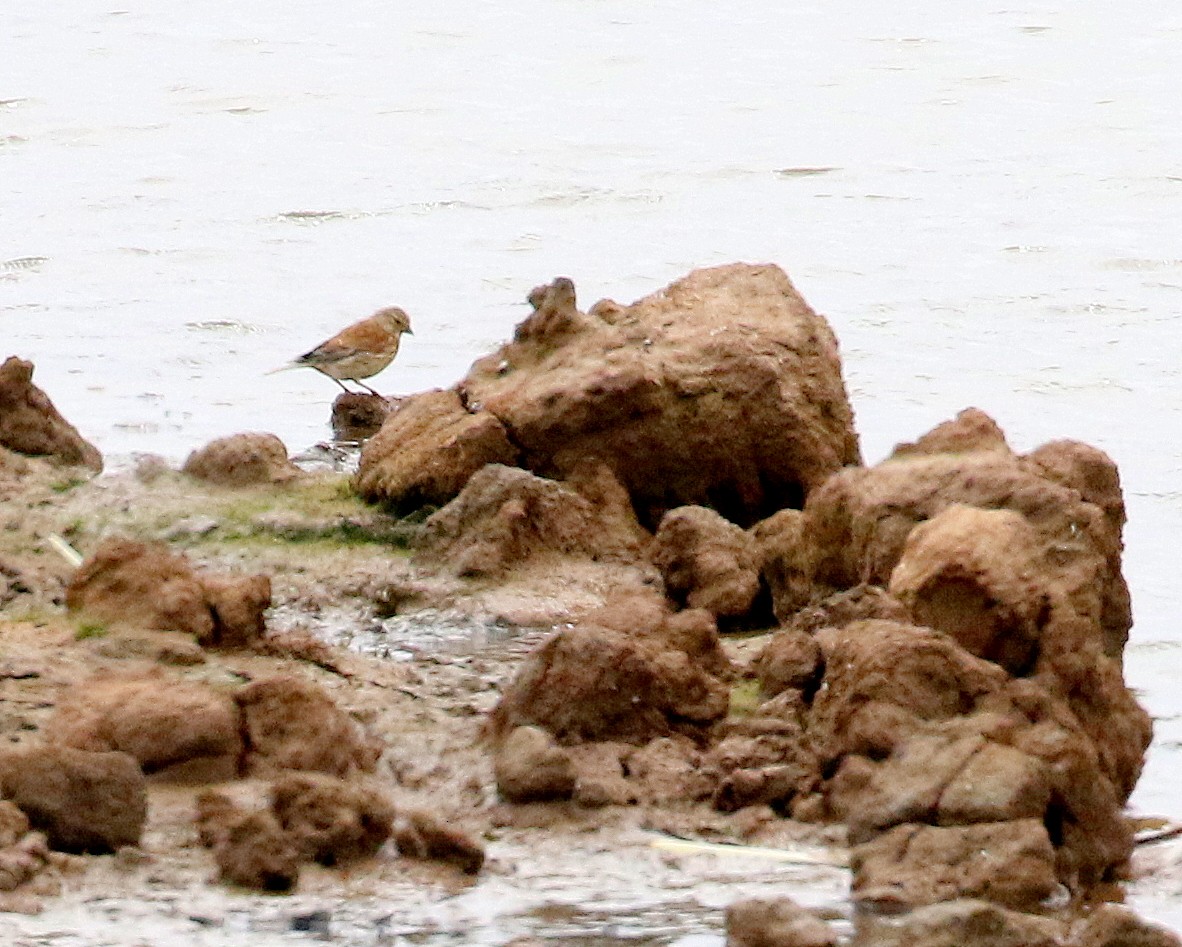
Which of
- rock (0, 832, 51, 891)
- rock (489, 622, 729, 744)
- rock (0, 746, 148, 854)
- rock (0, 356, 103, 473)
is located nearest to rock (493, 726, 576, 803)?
rock (489, 622, 729, 744)

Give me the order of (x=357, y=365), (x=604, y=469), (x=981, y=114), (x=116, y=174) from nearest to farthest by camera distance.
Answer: (x=604, y=469) < (x=357, y=365) < (x=116, y=174) < (x=981, y=114)

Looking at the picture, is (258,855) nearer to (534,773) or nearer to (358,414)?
(534,773)

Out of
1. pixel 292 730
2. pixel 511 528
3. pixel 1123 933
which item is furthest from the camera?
pixel 511 528

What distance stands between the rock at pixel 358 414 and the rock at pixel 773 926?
5.76m

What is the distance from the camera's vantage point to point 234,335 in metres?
13.9

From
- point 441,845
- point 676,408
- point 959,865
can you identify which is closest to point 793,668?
point 959,865

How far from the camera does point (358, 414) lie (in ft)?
37.2

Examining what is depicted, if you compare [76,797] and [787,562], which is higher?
[76,797]

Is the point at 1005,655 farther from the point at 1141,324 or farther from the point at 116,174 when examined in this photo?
the point at 116,174

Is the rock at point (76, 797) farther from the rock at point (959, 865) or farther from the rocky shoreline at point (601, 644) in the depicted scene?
the rock at point (959, 865)

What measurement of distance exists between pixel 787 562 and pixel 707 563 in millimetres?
234

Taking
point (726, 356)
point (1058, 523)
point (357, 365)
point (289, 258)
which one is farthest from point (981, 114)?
point (1058, 523)

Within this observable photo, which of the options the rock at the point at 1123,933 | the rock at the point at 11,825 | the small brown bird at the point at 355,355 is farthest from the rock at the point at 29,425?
the rock at the point at 1123,933

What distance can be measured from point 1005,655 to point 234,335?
24.4ft
